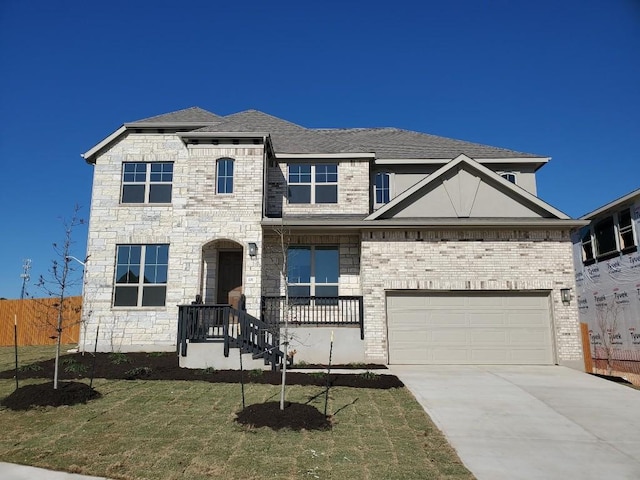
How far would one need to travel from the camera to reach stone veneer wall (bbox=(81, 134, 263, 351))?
42.6 feet

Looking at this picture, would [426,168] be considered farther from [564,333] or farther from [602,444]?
[602,444]

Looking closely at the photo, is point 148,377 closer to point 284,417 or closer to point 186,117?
point 284,417

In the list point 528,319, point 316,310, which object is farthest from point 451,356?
point 316,310

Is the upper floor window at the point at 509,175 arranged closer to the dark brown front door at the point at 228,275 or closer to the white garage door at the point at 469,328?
the white garage door at the point at 469,328

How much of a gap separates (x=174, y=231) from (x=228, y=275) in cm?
Answer: 224

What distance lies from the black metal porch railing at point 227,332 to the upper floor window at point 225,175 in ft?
13.3

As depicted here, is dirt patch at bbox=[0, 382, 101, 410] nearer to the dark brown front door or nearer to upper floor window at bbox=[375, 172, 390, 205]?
the dark brown front door

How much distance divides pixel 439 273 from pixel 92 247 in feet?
35.9

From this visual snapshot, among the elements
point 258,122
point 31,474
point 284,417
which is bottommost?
point 31,474

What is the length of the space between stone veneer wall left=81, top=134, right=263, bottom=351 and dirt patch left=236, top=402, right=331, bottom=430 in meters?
5.85

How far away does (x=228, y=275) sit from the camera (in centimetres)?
1416

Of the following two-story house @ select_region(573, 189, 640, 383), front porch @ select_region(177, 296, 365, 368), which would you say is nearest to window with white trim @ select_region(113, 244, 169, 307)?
front porch @ select_region(177, 296, 365, 368)

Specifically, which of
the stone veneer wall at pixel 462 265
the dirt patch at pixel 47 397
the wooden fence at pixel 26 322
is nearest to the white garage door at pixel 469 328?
the stone veneer wall at pixel 462 265

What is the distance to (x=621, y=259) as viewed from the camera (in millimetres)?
16203
